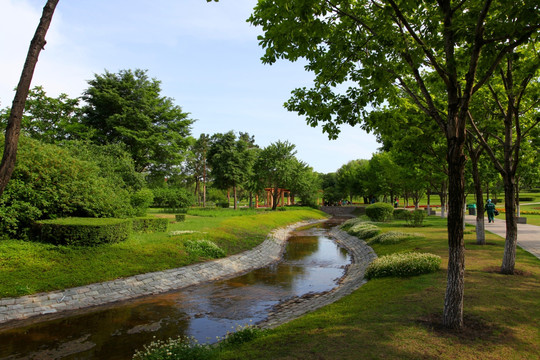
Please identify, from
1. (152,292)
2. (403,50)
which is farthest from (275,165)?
(403,50)

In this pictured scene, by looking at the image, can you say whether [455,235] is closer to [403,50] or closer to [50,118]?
[403,50]

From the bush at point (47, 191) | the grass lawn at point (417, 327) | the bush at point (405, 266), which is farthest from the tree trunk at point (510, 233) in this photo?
the bush at point (47, 191)

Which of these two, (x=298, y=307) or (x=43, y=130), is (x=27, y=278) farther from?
(x=43, y=130)

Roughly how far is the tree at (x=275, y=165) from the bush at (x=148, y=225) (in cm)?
2549

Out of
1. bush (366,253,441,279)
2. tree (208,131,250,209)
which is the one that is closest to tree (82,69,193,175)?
tree (208,131,250,209)

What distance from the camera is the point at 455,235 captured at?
5.31 m

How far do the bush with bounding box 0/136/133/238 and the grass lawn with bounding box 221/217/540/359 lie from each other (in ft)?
34.2

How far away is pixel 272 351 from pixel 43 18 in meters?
5.77

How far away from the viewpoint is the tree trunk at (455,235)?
5.23 meters

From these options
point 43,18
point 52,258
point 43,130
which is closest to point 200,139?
point 43,130

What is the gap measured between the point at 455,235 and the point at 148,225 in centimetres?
1559

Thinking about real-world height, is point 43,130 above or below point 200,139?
below

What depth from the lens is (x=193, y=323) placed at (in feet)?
26.5

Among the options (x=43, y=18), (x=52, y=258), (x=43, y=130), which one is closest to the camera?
(x=43, y=18)
